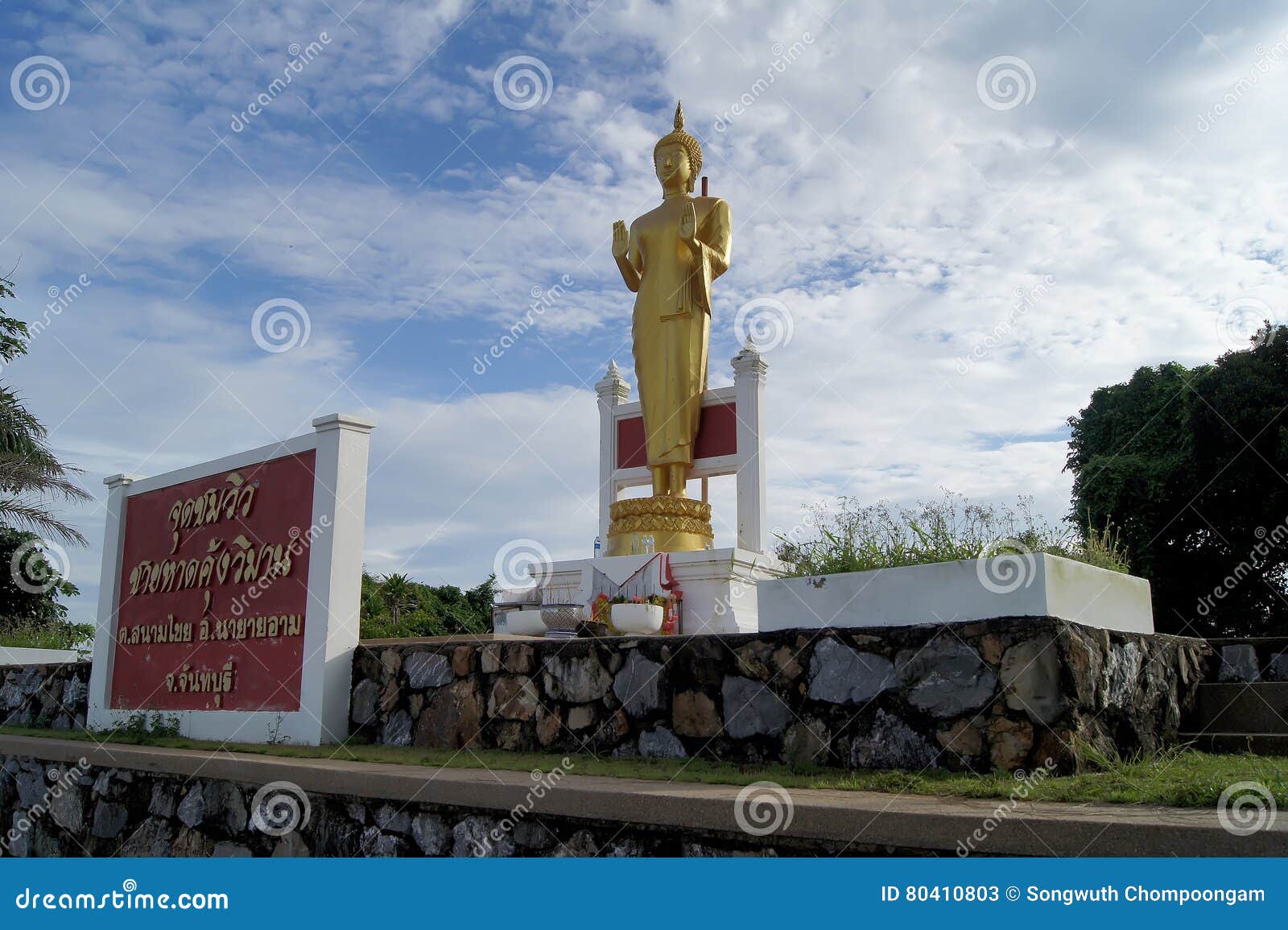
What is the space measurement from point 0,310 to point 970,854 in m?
17.7

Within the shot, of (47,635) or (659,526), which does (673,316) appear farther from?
(47,635)

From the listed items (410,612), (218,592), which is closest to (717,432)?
(410,612)

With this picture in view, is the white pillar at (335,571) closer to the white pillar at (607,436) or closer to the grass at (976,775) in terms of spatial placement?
the grass at (976,775)

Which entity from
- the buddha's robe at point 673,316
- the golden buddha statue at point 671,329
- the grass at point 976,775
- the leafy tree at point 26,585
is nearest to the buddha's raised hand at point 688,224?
the golden buddha statue at point 671,329

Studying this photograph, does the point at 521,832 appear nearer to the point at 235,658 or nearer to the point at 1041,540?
the point at 1041,540

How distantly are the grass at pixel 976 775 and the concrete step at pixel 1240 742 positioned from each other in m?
0.40

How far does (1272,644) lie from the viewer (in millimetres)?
6676

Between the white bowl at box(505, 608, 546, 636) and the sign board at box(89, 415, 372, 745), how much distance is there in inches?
59.1

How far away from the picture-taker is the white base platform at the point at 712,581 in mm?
10250

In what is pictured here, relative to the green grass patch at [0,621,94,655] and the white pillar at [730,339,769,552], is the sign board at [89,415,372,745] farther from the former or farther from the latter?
the white pillar at [730,339,769,552]

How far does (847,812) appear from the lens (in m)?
3.40

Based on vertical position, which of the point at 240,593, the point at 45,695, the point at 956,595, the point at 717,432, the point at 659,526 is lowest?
the point at 45,695

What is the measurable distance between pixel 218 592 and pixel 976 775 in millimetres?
6212

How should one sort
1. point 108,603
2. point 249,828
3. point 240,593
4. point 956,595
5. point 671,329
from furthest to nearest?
point 671,329 < point 108,603 < point 240,593 < point 249,828 < point 956,595
